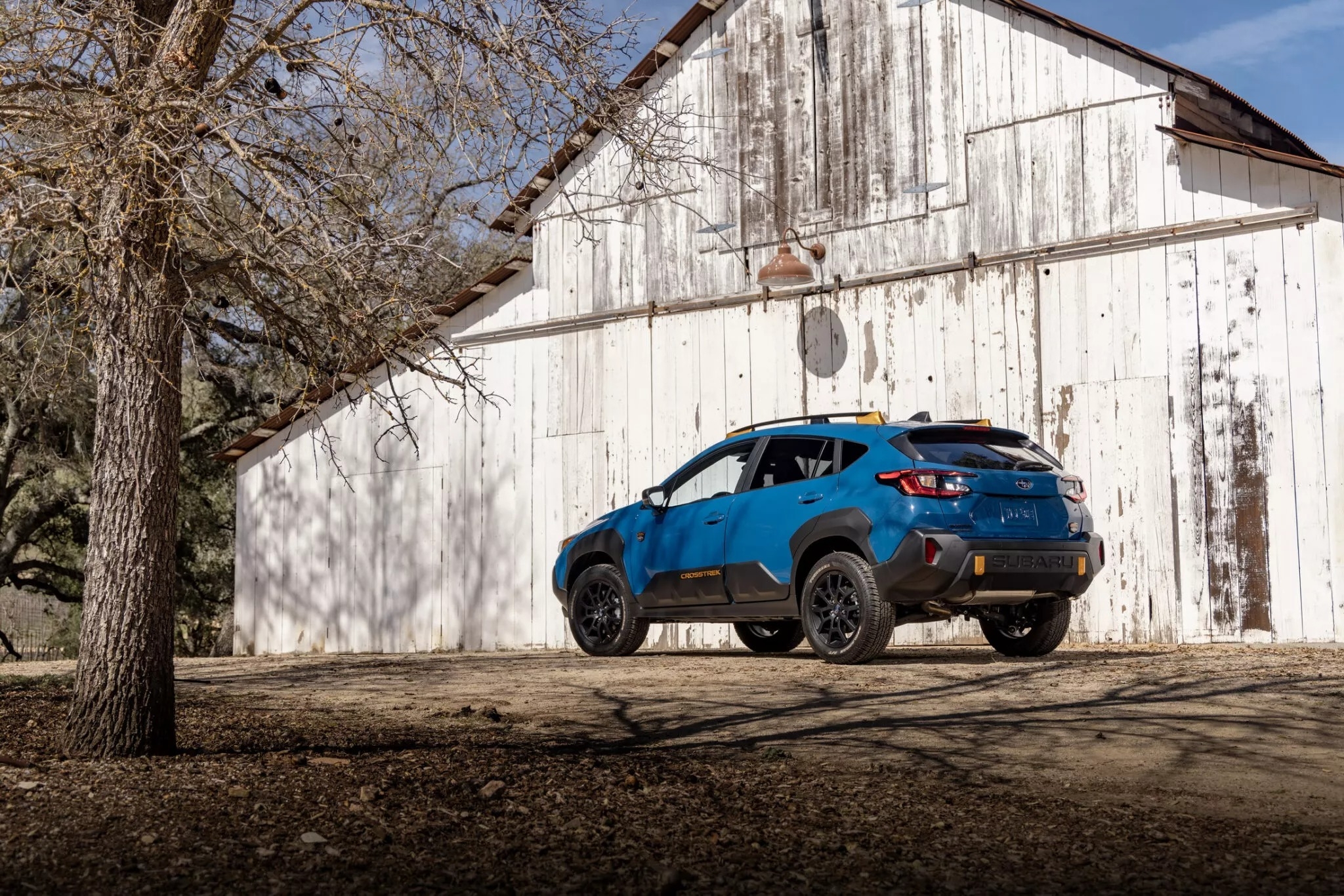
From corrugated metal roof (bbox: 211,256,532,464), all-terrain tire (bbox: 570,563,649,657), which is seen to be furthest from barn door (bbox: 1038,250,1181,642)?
corrugated metal roof (bbox: 211,256,532,464)

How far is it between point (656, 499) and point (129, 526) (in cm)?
649

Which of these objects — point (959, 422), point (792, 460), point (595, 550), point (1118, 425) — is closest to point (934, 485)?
point (959, 422)

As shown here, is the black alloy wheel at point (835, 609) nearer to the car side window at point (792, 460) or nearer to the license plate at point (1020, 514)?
the car side window at point (792, 460)

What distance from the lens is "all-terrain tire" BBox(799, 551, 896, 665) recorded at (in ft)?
33.8

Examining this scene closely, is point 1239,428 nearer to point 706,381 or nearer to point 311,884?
point 706,381

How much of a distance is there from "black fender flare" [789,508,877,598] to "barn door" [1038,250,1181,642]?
Result: 13.9ft

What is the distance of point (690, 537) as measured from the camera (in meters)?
11.9

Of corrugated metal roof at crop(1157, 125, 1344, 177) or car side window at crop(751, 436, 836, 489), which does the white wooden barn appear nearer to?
corrugated metal roof at crop(1157, 125, 1344, 177)

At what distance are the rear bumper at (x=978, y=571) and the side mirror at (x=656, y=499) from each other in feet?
8.77

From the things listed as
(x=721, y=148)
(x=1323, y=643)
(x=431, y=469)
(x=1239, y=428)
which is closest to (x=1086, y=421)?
(x=1239, y=428)

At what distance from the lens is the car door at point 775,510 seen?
10.9m

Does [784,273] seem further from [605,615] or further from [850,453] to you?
[850,453]

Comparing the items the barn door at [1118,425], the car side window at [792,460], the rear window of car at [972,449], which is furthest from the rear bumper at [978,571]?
the barn door at [1118,425]

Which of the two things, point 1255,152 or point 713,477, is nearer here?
point 713,477
